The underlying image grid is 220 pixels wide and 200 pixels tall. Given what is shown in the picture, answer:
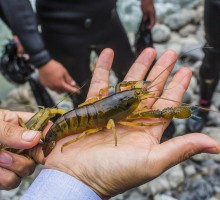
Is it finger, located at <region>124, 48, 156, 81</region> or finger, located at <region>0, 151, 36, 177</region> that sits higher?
finger, located at <region>124, 48, 156, 81</region>

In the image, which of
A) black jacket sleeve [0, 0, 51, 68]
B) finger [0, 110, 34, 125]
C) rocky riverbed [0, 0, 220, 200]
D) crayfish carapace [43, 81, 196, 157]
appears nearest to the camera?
crayfish carapace [43, 81, 196, 157]

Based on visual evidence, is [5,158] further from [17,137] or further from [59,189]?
[59,189]

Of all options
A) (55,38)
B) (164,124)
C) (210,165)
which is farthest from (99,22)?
(210,165)

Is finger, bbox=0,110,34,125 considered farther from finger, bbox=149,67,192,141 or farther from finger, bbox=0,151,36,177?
finger, bbox=149,67,192,141

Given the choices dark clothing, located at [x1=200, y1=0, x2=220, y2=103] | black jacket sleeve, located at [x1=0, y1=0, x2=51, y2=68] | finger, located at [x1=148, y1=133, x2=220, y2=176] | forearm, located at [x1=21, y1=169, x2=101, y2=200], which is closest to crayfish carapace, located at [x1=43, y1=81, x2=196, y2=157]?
forearm, located at [x1=21, y1=169, x2=101, y2=200]

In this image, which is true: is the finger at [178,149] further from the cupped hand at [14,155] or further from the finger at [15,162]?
the finger at [15,162]

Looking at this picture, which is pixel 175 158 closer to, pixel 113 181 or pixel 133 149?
pixel 133 149
